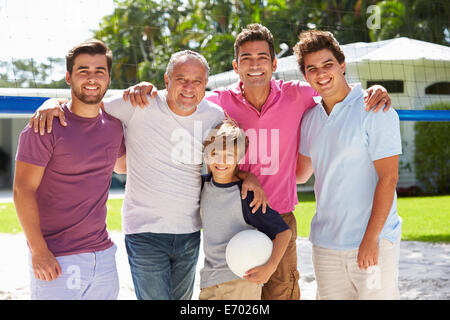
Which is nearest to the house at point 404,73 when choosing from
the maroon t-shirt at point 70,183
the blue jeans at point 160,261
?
the blue jeans at point 160,261

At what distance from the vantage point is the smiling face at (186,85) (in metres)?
2.81

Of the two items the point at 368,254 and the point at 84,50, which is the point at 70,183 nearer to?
the point at 84,50

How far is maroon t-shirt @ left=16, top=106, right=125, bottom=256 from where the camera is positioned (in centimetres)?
243

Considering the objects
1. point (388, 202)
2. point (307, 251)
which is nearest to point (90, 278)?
point (388, 202)

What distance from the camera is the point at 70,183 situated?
2.50 m

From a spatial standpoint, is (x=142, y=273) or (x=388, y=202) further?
(x=142, y=273)

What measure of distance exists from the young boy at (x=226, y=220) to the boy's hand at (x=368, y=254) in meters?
0.38

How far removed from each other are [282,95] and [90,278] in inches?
62.0

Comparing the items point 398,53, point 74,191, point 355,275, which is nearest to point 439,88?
point 398,53

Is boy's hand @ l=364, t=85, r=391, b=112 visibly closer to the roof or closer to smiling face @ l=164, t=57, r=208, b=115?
smiling face @ l=164, t=57, r=208, b=115

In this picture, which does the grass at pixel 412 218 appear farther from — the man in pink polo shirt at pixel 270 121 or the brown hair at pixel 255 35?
the brown hair at pixel 255 35

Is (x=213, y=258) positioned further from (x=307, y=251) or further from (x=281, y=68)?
(x=281, y=68)

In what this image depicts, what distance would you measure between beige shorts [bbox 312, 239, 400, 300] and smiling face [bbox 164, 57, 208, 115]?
3.45 feet
